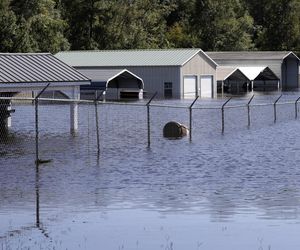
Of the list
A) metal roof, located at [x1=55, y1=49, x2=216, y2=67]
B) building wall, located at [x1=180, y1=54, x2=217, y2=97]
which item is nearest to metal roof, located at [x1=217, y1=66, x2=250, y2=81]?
building wall, located at [x1=180, y1=54, x2=217, y2=97]

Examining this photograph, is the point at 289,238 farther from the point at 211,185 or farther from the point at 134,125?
the point at 134,125

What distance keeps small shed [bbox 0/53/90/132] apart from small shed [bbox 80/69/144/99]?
113 feet

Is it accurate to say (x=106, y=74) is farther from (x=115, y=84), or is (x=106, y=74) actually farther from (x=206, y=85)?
(x=206, y=85)

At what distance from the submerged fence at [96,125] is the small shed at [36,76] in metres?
0.73

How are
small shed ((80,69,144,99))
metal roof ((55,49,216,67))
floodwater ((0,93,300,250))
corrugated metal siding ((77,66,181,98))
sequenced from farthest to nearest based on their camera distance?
corrugated metal siding ((77,66,181,98))
metal roof ((55,49,216,67))
small shed ((80,69,144,99))
floodwater ((0,93,300,250))

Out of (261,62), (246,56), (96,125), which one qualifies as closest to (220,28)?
(261,62)

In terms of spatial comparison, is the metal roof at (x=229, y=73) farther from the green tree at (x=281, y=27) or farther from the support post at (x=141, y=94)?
the green tree at (x=281, y=27)

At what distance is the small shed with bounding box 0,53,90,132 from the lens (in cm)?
3484

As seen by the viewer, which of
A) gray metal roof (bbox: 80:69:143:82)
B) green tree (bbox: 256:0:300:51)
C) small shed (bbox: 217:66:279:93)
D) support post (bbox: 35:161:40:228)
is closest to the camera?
support post (bbox: 35:161:40:228)

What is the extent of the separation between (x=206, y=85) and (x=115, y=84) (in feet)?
29.6

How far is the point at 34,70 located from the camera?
120ft

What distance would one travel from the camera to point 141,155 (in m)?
29.6

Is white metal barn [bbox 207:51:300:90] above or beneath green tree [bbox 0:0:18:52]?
beneath

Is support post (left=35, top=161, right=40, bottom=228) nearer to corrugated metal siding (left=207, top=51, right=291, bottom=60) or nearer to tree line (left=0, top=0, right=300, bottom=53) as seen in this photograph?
tree line (left=0, top=0, right=300, bottom=53)
